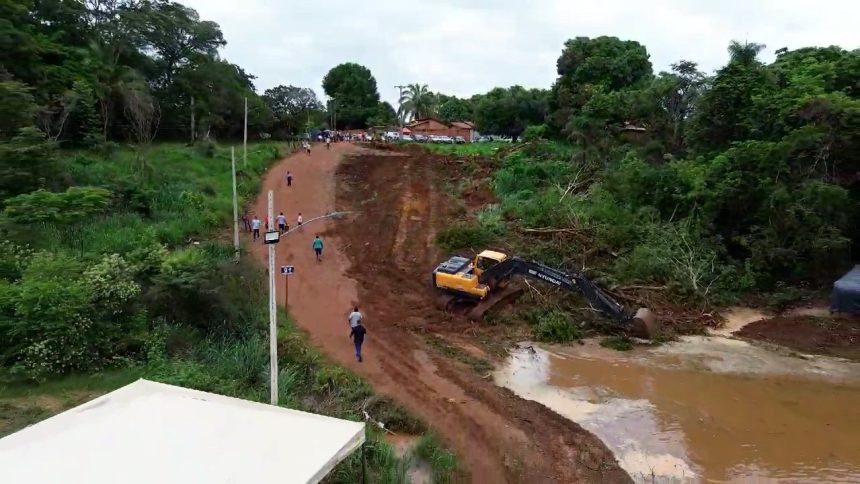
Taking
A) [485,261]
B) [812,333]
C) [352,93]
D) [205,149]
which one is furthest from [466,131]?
[812,333]

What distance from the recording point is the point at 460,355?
56.3 ft

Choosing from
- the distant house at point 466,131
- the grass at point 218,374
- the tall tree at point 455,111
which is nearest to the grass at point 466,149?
the distant house at point 466,131

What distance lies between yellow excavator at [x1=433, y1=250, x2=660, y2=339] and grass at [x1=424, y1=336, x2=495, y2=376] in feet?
6.44

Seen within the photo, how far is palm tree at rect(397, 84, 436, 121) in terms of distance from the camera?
93.2m

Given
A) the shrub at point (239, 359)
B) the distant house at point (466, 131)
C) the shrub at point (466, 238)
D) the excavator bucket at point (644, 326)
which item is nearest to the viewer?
the shrub at point (239, 359)

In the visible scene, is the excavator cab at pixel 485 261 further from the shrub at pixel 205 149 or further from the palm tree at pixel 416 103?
the palm tree at pixel 416 103

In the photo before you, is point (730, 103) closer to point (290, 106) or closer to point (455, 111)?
point (290, 106)

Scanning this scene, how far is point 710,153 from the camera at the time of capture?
28094 mm

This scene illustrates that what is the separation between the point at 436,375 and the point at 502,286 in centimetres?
583

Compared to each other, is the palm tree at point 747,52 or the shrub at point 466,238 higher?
the palm tree at point 747,52

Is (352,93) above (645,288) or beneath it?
above

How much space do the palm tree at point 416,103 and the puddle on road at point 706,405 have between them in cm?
7938

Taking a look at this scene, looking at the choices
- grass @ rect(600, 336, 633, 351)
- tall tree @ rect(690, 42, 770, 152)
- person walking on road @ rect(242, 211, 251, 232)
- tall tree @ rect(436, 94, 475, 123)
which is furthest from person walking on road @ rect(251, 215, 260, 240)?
tall tree @ rect(436, 94, 475, 123)

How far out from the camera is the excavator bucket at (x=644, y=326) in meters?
18.4
